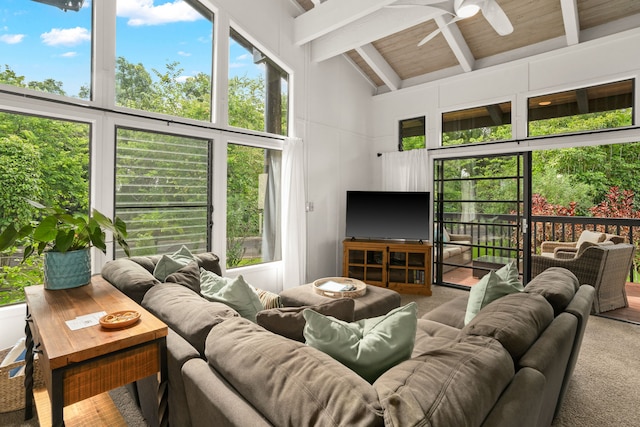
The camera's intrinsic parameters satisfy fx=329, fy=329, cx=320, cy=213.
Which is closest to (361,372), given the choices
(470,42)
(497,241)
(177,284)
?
(177,284)

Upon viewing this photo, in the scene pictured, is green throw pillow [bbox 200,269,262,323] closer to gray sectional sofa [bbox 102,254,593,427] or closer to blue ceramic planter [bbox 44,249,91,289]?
gray sectional sofa [bbox 102,254,593,427]

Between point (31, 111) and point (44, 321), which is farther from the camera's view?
point (31, 111)

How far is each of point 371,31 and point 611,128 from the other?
295 centimetres

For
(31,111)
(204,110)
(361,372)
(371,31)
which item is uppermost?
(371,31)

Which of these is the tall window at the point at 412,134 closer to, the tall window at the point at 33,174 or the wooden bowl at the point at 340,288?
the wooden bowl at the point at 340,288

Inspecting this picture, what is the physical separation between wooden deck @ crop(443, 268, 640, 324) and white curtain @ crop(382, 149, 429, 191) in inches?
53.9

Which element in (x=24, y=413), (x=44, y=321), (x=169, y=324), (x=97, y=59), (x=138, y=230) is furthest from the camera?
(x=138, y=230)

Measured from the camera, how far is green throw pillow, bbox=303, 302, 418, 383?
3.82 feet

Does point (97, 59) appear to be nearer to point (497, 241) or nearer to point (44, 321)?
point (44, 321)

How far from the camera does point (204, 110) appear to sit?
369 centimetres

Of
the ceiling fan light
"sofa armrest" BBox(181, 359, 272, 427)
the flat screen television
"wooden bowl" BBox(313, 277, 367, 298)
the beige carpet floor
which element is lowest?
the beige carpet floor

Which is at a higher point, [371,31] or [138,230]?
[371,31]

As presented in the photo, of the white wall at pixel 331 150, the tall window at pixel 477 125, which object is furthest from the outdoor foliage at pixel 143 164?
the tall window at pixel 477 125

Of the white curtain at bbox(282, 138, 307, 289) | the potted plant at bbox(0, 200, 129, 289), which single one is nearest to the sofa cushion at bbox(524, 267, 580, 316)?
the potted plant at bbox(0, 200, 129, 289)
